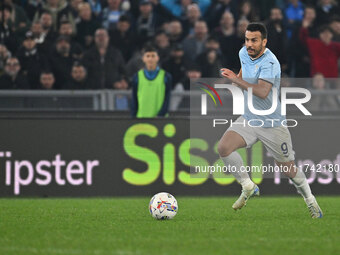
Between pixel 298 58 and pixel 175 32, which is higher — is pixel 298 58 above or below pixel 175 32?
below

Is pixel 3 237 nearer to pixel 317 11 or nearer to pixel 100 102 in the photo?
pixel 100 102

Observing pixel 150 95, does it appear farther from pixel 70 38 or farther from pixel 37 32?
pixel 37 32

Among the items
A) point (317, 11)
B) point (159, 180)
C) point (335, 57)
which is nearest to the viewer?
point (159, 180)

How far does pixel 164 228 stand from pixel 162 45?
7809mm

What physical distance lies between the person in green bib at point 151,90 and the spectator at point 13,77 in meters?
2.18

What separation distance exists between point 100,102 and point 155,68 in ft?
3.63

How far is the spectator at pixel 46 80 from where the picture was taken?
14.8 meters

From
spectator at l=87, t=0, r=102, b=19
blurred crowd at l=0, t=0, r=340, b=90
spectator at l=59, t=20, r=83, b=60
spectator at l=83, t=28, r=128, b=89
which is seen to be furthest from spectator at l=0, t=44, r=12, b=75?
spectator at l=87, t=0, r=102, b=19

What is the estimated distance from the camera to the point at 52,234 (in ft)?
26.8

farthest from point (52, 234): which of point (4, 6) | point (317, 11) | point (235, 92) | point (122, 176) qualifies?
point (317, 11)

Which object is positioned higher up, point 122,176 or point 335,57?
point 335,57

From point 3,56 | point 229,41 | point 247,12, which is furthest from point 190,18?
point 3,56

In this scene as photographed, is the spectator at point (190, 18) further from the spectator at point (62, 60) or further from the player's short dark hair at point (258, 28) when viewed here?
the player's short dark hair at point (258, 28)

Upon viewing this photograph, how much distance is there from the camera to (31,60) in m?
15.2
